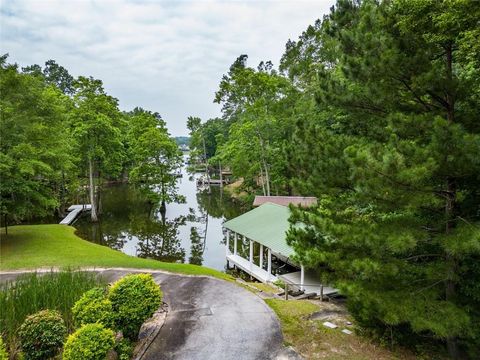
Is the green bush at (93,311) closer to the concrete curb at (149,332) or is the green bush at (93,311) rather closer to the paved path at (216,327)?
the concrete curb at (149,332)

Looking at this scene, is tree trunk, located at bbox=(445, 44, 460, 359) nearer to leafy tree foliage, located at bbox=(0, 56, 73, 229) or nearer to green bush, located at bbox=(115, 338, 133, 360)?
green bush, located at bbox=(115, 338, 133, 360)

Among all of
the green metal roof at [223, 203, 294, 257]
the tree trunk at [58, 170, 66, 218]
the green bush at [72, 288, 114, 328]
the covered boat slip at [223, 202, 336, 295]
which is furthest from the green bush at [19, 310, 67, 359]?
the tree trunk at [58, 170, 66, 218]

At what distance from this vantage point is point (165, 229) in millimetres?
25516

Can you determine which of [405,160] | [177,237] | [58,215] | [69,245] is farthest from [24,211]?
[405,160]

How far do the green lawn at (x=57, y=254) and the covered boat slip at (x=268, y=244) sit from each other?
2448mm

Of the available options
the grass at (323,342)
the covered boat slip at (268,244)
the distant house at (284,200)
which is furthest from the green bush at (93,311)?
the distant house at (284,200)

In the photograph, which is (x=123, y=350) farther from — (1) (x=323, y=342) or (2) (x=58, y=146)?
(2) (x=58, y=146)

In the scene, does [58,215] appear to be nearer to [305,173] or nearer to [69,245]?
[69,245]

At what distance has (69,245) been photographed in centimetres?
1745

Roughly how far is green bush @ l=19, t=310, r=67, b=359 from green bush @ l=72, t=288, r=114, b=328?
40cm

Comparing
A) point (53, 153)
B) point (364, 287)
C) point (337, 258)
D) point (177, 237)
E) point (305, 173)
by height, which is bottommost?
point (177, 237)

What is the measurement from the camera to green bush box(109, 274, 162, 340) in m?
6.57

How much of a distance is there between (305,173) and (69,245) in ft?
50.7

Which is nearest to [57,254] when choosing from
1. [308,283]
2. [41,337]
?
[41,337]
